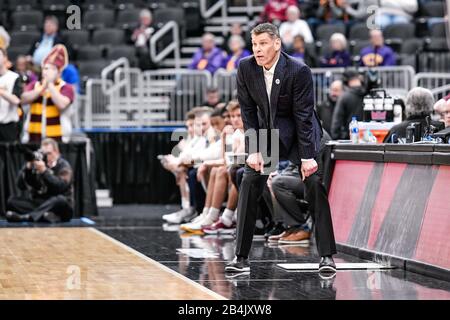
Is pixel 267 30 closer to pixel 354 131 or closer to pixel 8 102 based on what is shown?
pixel 354 131

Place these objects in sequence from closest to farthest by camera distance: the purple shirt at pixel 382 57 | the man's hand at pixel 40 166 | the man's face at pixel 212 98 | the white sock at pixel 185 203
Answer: the man's hand at pixel 40 166 < the white sock at pixel 185 203 < the man's face at pixel 212 98 < the purple shirt at pixel 382 57

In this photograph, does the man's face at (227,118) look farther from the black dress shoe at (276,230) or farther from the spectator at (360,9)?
the spectator at (360,9)

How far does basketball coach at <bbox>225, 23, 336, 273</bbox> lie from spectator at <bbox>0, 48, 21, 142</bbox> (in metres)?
7.20

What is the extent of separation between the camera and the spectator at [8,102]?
15.2 m

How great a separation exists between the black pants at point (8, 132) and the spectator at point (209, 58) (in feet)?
15.4

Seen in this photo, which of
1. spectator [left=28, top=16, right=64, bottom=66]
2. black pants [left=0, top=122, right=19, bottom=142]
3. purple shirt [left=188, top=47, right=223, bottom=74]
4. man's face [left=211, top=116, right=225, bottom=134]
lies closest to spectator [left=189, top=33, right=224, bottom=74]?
purple shirt [left=188, top=47, right=223, bottom=74]

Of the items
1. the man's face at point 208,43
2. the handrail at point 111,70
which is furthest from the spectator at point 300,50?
the handrail at point 111,70

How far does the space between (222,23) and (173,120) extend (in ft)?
15.9

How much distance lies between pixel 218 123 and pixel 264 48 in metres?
5.60

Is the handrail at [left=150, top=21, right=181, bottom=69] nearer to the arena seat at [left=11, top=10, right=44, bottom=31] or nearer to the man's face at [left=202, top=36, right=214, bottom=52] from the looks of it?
the man's face at [left=202, top=36, right=214, bottom=52]

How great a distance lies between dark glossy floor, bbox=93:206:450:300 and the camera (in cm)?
744

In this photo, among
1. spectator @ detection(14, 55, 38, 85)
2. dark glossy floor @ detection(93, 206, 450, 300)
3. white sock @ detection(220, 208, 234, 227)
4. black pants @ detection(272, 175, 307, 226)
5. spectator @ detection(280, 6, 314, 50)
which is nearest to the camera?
dark glossy floor @ detection(93, 206, 450, 300)
